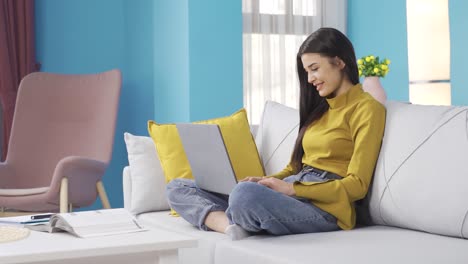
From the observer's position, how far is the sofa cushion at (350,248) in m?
1.89

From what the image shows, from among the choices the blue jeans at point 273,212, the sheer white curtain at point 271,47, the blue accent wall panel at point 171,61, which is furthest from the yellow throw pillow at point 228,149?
the sheer white curtain at point 271,47

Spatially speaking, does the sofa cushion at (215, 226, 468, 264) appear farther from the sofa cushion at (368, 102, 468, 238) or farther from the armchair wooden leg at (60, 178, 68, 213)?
the armchair wooden leg at (60, 178, 68, 213)

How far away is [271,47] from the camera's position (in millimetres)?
5324

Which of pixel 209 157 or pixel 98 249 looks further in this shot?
pixel 209 157

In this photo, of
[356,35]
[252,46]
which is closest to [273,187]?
[252,46]

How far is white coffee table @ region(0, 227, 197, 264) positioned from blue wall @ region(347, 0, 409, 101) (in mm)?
3607

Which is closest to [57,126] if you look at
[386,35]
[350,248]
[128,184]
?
[128,184]

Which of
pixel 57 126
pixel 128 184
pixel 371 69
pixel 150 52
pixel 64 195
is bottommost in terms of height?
pixel 64 195

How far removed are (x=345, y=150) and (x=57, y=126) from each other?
2.84m

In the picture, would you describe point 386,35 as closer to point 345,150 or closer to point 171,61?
point 171,61

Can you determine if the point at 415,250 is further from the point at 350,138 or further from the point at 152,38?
the point at 152,38

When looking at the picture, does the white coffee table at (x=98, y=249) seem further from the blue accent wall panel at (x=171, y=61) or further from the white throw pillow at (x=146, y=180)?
the blue accent wall panel at (x=171, y=61)

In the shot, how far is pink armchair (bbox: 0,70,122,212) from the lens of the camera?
4.73 m

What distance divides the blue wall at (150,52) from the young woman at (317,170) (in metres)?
2.05
